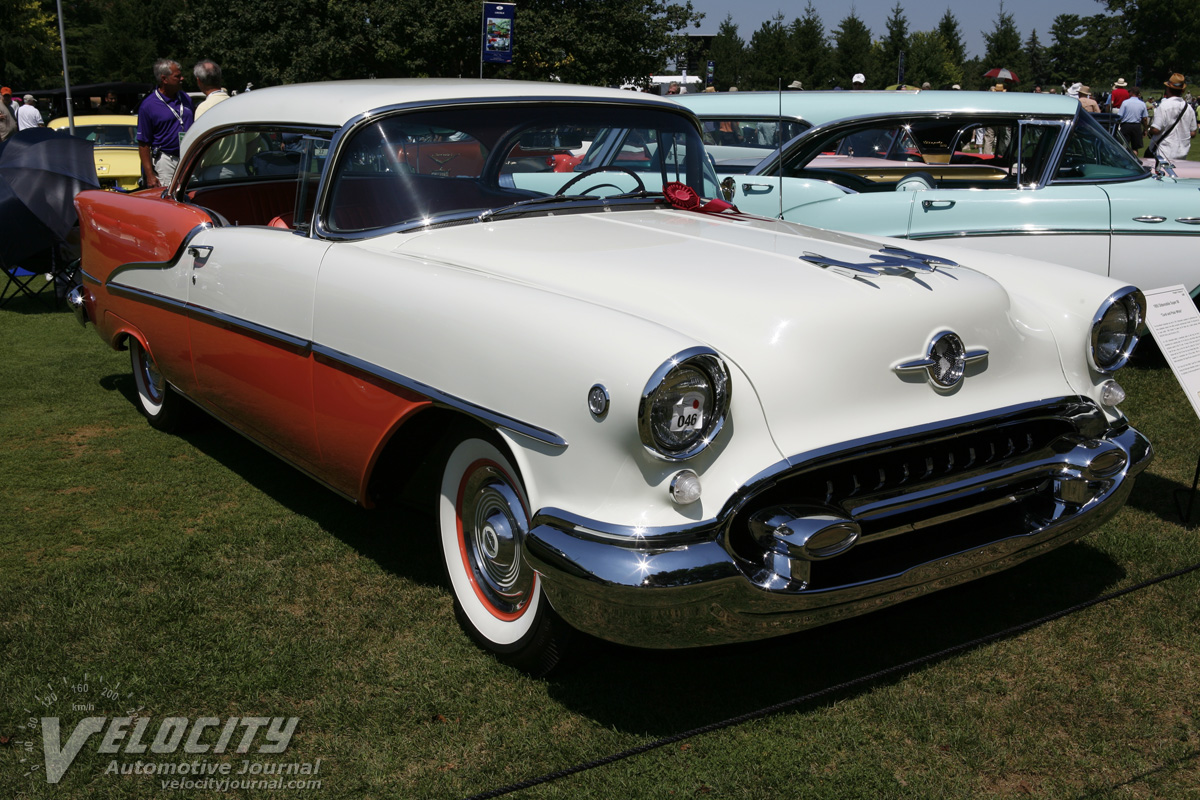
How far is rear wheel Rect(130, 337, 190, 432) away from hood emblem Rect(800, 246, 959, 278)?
3.11 m

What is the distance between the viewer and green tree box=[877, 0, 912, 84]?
5550 centimetres

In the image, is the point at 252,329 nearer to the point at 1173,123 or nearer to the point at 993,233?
the point at 993,233

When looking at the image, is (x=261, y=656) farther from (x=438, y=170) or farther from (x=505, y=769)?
(x=438, y=170)

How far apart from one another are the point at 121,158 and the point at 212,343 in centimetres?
1167

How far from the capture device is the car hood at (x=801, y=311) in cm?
235

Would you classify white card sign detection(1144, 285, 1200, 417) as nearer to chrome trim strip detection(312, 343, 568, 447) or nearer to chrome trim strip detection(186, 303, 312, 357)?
chrome trim strip detection(312, 343, 568, 447)

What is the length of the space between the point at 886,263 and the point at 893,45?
61.8 metres

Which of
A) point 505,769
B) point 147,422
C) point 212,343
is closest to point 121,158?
point 147,422

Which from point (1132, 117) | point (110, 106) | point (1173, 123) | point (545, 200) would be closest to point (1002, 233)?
point (545, 200)

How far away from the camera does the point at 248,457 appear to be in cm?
451

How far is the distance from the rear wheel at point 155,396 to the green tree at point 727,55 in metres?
52.2

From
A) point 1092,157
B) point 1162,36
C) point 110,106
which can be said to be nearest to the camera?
point 1092,157

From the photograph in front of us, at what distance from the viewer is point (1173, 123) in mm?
10758

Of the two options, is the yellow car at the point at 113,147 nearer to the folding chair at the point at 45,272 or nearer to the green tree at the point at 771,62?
the folding chair at the point at 45,272
